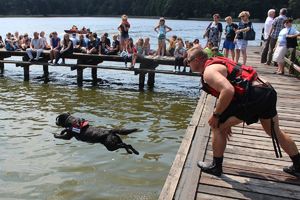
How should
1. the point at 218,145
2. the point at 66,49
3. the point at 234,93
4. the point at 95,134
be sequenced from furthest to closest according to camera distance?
the point at 66,49, the point at 95,134, the point at 218,145, the point at 234,93

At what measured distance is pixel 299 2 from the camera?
160 ft

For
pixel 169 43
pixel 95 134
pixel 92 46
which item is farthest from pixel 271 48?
pixel 95 134

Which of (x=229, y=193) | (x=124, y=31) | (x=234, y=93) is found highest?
(x=124, y=31)

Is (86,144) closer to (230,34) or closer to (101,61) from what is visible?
(230,34)

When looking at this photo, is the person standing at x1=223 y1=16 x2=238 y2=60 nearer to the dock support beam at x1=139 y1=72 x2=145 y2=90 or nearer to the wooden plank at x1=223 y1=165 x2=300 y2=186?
the dock support beam at x1=139 y1=72 x2=145 y2=90

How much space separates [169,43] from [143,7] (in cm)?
9514

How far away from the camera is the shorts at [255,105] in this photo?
4.49m

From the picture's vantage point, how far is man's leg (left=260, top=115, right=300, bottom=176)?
476cm

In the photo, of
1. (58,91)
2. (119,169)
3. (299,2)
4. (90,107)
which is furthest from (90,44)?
(299,2)

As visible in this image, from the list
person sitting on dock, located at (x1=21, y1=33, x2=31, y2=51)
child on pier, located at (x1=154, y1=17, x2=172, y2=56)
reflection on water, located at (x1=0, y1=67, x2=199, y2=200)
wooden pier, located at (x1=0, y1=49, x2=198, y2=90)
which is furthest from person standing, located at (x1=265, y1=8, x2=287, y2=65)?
person sitting on dock, located at (x1=21, y1=33, x2=31, y2=51)

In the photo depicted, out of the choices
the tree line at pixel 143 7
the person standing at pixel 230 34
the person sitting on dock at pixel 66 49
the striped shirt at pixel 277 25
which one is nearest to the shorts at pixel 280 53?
the striped shirt at pixel 277 25

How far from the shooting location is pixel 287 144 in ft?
15.9

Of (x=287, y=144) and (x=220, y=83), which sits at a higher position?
(x=220, y=83)

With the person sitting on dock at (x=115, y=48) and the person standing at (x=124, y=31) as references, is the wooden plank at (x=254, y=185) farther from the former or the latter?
the person sitting on dock at (x=115, y=48)
